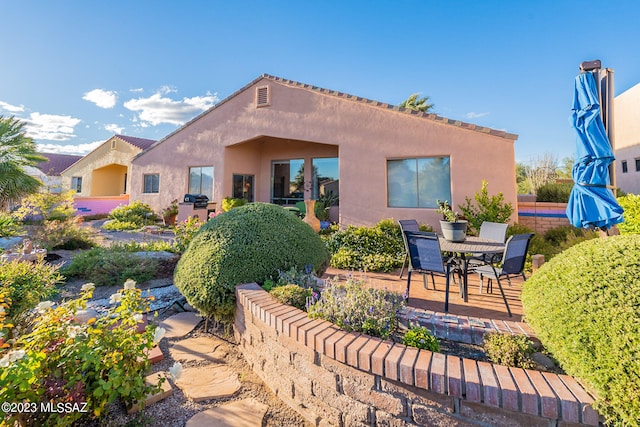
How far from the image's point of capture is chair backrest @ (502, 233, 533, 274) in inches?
142

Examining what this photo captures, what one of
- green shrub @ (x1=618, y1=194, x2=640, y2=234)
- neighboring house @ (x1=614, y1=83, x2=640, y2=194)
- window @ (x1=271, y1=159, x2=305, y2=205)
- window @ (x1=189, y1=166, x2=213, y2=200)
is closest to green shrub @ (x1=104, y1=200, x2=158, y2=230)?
window @ (x1=189, y1=166, x2=213, y2=200)

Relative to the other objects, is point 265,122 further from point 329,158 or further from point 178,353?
point 178,353

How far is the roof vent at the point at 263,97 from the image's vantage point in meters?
11.1

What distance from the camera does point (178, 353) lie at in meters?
2.96

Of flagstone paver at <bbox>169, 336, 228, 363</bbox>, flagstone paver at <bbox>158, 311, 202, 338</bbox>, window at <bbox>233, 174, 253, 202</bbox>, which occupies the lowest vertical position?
flagstone paver at <bbox>169, 336, 228, 363</bbox>

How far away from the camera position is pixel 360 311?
7.50ft

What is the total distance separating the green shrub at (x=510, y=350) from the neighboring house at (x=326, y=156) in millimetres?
6330

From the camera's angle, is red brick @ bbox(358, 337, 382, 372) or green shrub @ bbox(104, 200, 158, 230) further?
green shrub @ bbox(104, 200, 158, 230)

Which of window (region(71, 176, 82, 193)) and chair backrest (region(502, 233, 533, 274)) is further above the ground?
window (region(71, 176, 82, 193))

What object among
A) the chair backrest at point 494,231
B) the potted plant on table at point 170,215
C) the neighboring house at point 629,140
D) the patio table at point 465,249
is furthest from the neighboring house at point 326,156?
the neighboring house at point 629,140

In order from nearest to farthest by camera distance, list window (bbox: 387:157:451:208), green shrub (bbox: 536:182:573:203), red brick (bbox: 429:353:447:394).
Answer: red brick (bbox: 429:353:447:394), window (bbox: 387:157:451:208), green shrub (bbox: 536:182:573:203)

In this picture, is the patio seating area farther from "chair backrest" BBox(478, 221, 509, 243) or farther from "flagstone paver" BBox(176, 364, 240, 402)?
"flagstone paver" BBox(176, 364, 240, 402)

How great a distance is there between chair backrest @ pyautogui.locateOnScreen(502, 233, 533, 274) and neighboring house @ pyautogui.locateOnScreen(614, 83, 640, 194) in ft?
59.6

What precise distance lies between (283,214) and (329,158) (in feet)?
28.8
